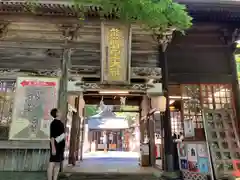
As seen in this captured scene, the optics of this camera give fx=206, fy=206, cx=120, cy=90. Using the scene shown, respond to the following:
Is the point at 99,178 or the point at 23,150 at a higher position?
the point at 23,150

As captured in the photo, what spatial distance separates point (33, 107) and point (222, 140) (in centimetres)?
566

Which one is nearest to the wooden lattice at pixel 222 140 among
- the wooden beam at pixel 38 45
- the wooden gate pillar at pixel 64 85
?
the wooden gate pillar at pixel 64 85

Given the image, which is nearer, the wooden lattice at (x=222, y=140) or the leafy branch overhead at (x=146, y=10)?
the leafy branch overhead at (x=146, y=10)

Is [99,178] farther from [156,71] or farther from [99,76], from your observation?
[156,71]

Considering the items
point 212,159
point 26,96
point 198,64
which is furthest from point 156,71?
point 26,96

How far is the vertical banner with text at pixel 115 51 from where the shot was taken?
5.95 m

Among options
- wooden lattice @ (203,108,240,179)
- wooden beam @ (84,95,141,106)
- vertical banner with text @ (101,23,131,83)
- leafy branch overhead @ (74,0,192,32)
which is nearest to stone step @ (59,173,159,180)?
wooden lattice @ (203,108,240,179)

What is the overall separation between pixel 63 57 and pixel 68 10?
4.97 feet

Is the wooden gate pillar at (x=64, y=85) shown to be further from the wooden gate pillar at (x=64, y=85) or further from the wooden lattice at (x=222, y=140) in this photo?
the wooden lattice at (x=222, y=140)

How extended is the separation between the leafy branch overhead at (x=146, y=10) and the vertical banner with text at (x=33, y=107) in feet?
8.48

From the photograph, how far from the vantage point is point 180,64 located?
6.94 metres

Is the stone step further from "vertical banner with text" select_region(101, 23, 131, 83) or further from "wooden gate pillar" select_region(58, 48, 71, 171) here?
"vertical banner with text" select_region(101, 23, 131, 83)

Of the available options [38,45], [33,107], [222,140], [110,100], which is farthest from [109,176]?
[110,100]

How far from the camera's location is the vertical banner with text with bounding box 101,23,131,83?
5945 mm
